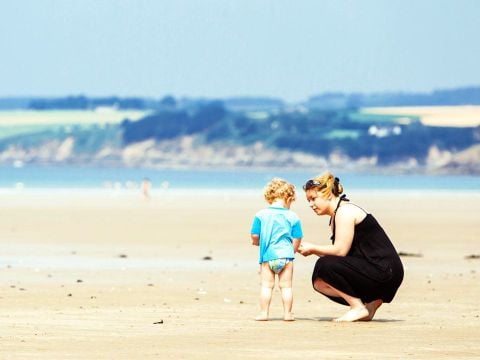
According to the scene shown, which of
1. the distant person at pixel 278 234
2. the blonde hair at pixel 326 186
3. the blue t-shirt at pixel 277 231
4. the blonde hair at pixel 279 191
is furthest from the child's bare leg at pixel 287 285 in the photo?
the blonde hair at pixel 326 186

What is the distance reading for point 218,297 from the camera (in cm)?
1359

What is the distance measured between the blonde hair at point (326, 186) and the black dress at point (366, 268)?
0.09 m

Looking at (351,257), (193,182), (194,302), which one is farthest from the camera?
(193,182)

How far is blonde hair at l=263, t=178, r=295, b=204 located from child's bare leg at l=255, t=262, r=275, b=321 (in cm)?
52

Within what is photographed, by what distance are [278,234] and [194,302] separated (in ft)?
5.98

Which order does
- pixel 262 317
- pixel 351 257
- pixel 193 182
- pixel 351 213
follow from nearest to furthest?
pixel 262 317 < pixel 351 213 < pixel 351 257 < pixel 193 182

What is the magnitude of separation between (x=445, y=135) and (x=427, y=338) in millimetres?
169294

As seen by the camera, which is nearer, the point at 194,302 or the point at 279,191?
the point at 279,191

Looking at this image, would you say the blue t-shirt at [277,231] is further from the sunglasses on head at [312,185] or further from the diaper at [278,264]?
the sunglasses on head at [312,185]

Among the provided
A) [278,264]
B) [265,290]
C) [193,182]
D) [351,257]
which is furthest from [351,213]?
[193,182]

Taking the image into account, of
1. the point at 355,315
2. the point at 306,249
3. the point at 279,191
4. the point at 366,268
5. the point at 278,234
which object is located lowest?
the point at 355,315

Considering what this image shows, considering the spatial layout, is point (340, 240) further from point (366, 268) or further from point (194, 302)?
point (194, 302)

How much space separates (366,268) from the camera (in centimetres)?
1134

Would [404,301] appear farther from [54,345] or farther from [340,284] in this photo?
[54,345]
